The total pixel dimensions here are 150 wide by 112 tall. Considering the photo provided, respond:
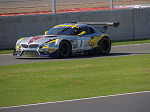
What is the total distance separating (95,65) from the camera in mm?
12312

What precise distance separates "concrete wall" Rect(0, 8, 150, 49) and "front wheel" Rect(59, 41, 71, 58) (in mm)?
4160

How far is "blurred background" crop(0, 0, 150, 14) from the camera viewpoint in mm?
20219

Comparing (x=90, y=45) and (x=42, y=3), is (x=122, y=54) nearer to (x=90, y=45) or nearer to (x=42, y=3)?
(x=90, y=45)

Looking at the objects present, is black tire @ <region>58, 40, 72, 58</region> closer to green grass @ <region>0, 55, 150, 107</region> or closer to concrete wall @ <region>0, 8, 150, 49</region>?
green grass @ <region>0, 55, 150, 107</region>

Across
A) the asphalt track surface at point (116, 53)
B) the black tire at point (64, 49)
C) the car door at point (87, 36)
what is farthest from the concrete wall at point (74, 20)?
the black tire at point (64, 49)

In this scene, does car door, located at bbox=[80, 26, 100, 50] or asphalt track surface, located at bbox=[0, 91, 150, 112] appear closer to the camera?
asphalt track surface, located at bbox=[0, 91, 150, 112]

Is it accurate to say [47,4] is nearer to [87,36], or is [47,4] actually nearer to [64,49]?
[87,36]

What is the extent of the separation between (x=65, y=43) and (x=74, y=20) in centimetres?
547

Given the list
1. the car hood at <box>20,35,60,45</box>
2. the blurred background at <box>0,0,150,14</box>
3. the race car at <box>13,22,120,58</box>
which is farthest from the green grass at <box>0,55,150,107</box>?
the blurred background at <box>0,0,150,14</box>

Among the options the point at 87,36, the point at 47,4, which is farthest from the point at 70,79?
A: the point at 47,4

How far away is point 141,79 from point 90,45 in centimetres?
605

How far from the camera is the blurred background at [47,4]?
20.2m

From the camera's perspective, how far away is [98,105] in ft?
22.4

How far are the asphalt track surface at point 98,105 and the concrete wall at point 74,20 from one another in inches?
442
